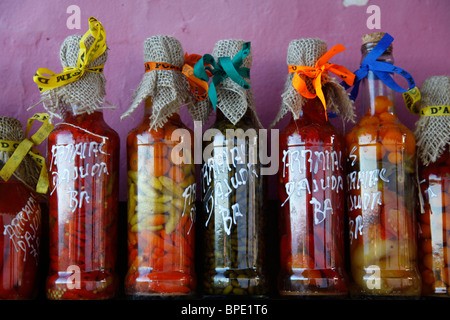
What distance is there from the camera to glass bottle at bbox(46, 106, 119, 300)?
2.71 feet

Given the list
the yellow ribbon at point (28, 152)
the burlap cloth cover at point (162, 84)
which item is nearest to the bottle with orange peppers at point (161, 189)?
the burlap cloth cover at point (162, 84)

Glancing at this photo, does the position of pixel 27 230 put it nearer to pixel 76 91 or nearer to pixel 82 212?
pixel 82 212

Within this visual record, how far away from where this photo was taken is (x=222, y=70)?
0.90 meters

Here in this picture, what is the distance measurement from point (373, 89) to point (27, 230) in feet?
2.04

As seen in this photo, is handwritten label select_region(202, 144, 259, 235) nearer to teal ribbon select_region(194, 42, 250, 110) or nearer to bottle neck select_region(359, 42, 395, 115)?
teal ribbon select_region(194, 42, 250, 110)

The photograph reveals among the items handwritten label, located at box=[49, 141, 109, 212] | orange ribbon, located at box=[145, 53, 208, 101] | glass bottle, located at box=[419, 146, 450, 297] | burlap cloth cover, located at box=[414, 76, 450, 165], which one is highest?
orange ribbon, located at box=[145, 53, 208, 101]

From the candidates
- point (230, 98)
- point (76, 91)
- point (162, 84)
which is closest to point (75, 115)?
point (76, 91)

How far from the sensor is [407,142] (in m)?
A: 0.88

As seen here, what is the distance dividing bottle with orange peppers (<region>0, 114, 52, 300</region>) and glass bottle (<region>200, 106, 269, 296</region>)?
27 centimetres

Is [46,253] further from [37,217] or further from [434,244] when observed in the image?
[434,244]

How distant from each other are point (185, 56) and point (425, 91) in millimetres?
421

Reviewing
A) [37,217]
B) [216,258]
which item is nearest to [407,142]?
[216,258]

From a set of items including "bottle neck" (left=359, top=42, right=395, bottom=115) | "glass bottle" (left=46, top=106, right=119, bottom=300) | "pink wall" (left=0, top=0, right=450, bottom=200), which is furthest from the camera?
"pink wall" (left=0, top=0, right=450, bottom=200)

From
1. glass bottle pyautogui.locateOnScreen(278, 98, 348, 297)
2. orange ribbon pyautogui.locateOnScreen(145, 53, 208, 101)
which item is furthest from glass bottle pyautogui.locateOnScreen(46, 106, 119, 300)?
glass bottle pyautogui.locateOnScreen(278, 98, 348, 297)
